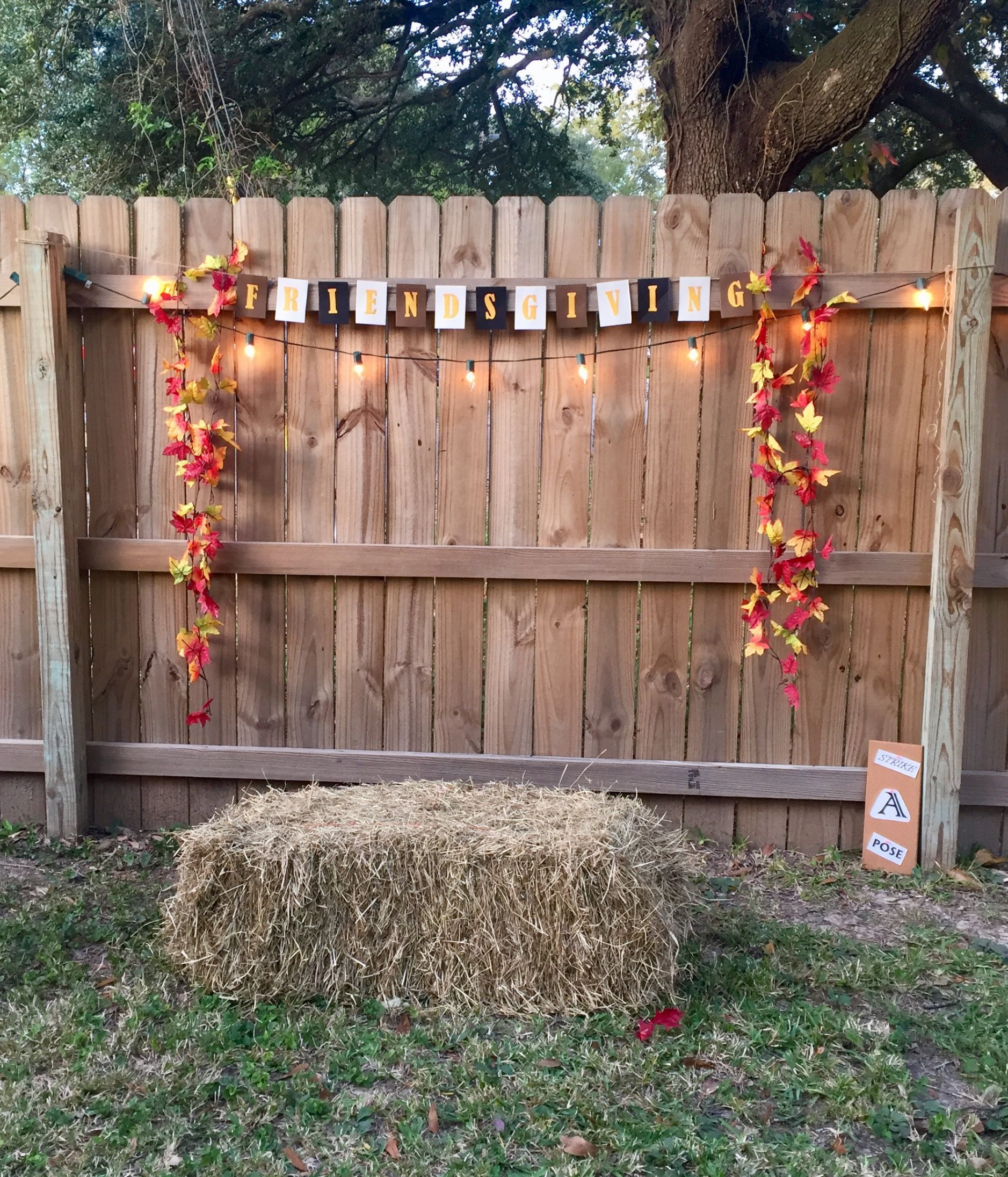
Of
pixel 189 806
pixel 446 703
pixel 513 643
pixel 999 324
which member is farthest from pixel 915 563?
pixel 189 806

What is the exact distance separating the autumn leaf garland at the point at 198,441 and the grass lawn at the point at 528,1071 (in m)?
1.17

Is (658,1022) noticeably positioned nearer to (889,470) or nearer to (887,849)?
(887,849)

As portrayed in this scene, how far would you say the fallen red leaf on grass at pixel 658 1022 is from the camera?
234 centimetres

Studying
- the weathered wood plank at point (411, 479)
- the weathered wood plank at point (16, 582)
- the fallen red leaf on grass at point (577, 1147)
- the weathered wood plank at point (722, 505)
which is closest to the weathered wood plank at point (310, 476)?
the weathered wood plank at point (411, 479)

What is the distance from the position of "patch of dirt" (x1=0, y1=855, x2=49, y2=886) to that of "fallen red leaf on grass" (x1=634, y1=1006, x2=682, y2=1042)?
220cm

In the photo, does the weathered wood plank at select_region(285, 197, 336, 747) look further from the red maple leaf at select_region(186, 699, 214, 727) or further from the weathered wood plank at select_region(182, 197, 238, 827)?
the red maple leaf at select_region(186, 699, 214, 727)

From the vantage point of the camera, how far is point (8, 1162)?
1.88 meters

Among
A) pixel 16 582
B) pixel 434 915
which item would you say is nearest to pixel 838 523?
pixel 434 915

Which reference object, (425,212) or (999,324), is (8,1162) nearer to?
(425,212)

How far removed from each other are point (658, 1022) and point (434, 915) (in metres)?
0.65

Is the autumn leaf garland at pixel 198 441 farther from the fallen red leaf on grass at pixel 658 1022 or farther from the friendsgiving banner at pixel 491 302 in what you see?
the fallen red leaf on grass at pixel 658 1022

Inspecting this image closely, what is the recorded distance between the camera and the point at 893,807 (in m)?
3.47

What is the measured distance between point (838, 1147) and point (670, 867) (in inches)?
31.4

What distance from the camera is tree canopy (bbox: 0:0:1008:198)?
5.05 metres
